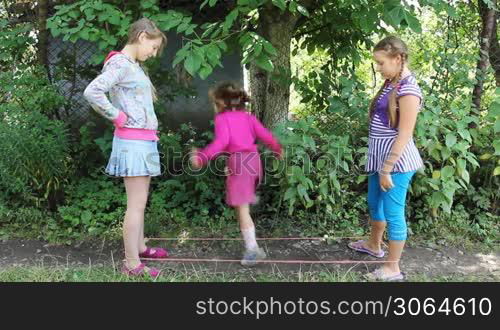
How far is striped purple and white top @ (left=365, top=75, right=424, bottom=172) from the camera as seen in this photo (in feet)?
10.3

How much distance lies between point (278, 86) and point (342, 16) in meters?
0.84

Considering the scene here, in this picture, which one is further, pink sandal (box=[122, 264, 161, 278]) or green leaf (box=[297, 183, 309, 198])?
green leaf (box=[297, 183, 309, 198])

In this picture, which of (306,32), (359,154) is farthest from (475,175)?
(306,32)

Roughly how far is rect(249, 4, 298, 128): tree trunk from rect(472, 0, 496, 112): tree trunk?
1722mm

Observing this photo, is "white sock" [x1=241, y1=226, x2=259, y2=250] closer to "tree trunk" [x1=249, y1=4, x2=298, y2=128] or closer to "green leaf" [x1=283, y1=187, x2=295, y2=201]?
"green leaf" [x1=283, y1=187, x2=295, y2=201]

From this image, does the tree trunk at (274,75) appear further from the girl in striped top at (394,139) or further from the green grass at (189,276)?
the green grass at (189,276)

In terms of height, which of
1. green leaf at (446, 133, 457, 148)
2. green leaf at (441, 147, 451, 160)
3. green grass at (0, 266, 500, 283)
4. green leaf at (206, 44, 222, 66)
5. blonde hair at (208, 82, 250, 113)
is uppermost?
green leaf at (206, 44, 222, 66)

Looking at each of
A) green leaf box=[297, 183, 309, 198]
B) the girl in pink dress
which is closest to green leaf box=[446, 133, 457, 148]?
green leaf box=[297, 183, 309, 198]

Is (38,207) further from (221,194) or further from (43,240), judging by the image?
(221,194)

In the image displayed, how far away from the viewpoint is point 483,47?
4.64m

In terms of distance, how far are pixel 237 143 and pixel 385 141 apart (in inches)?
38.6

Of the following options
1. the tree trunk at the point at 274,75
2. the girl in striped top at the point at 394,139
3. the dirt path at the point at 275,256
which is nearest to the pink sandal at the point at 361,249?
the dirt path at the point at 275,256

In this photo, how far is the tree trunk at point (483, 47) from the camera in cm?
448

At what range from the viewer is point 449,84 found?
173 inches
